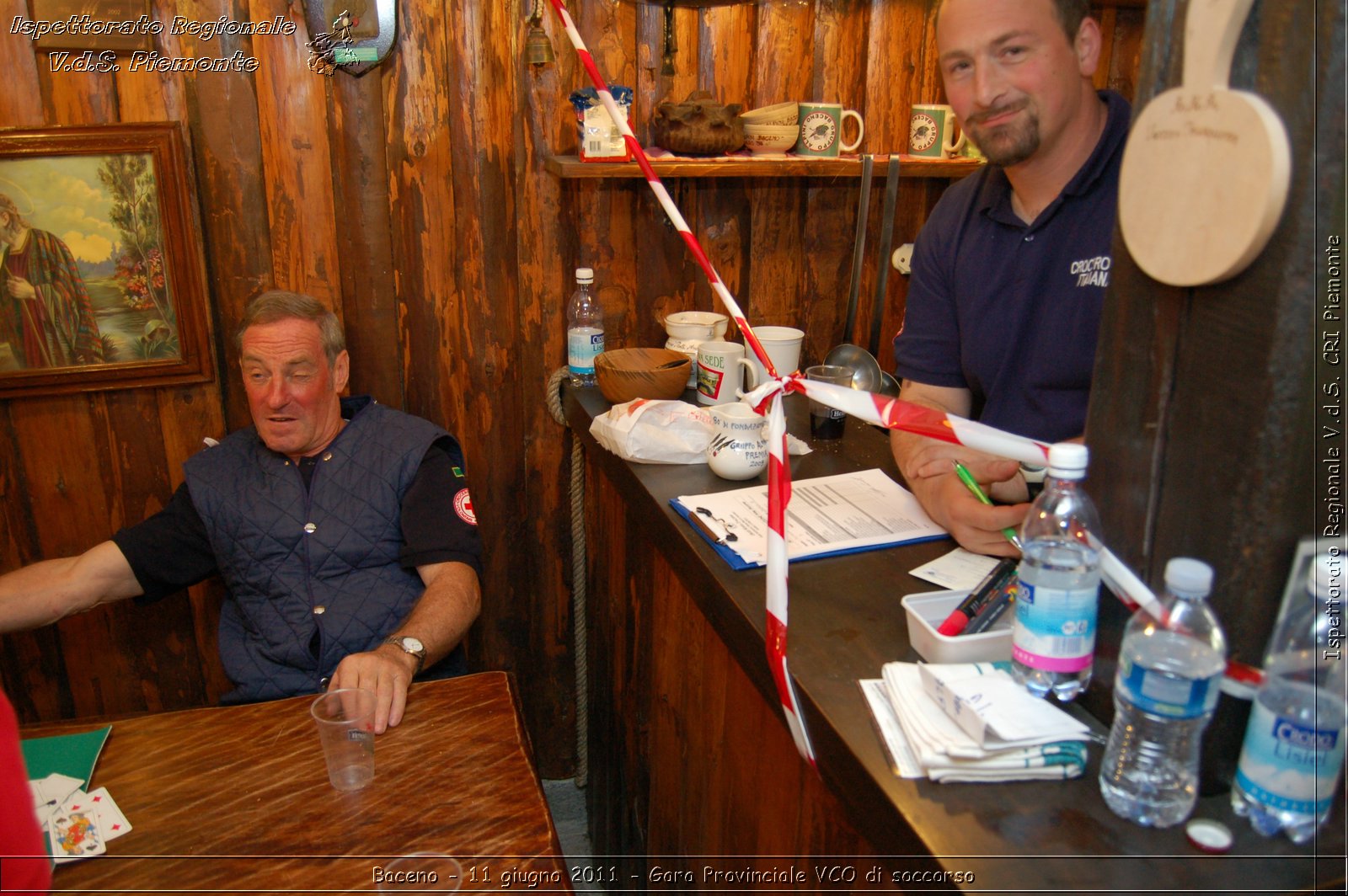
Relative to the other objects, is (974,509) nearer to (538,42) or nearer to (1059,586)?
(1059,586)

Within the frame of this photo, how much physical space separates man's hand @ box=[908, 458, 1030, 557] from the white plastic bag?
47 centimetres

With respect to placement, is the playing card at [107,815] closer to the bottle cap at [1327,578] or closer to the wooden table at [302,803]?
the wooden table at [302,803]

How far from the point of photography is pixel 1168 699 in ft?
2.64

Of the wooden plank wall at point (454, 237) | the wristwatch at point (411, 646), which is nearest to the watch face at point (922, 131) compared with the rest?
the wooden plank wall at point (454, 237)

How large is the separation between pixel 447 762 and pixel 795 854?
49 centimetres

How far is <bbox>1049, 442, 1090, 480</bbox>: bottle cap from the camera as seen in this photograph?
0.91m

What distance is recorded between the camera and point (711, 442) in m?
1.72

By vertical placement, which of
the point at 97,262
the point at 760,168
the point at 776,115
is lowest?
the point at 97,262

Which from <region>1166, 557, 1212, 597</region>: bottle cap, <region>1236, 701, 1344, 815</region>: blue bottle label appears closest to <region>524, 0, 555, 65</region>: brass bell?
<region>1166, 557, 1212, 597</region>: bottle cap

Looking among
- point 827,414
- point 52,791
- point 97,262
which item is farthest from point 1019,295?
point 97,262

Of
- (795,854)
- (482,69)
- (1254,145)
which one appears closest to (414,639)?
(795,854)

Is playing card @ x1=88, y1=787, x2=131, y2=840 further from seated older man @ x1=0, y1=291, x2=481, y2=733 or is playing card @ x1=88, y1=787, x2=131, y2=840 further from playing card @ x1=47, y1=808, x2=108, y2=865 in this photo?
seated older man @ x1=0, y1=291, x2=481, y2=733

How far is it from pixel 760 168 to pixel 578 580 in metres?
1.11

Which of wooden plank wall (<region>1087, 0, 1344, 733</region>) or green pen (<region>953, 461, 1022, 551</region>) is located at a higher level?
wooden plank wall (<region>1087, 0, 1344, 733</region>)
